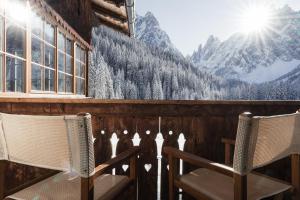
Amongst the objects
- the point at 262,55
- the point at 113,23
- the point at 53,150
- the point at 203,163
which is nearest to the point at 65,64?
the point at 113,23

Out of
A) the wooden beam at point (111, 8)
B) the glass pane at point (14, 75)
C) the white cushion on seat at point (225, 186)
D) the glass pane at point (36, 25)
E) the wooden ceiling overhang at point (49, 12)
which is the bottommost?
the white cushion on seat at point (225, 186)

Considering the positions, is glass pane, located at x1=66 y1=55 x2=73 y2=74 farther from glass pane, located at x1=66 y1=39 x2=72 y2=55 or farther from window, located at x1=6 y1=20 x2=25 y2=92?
window, located at x1=6 y1=20 x2=25 y2=92

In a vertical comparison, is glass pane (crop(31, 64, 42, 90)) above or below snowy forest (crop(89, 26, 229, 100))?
below

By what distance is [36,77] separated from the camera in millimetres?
3809

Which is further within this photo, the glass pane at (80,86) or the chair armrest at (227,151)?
the glass pane at (80,86)

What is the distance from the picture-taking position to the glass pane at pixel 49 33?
427cm

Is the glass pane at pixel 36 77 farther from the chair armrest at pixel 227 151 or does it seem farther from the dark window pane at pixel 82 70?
the dark window pane at pixel 82 70

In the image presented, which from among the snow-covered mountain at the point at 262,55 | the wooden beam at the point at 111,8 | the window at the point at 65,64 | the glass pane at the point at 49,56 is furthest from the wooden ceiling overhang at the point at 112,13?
the snow-covered mountain at the point at 262,55

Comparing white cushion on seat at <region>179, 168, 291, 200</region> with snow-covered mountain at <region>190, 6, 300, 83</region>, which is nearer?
white cushion on seat at <region>179, 168, 291, 200</region>

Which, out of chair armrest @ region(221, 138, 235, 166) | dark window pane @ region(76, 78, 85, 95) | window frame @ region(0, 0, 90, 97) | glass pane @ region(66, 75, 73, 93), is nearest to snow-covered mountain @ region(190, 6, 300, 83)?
dark window pane @ region(76, 78, 85, 95)

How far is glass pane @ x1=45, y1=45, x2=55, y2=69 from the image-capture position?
430 cm

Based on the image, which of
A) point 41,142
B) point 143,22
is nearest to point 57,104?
point 41,142

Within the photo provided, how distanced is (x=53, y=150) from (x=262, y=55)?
19273cm

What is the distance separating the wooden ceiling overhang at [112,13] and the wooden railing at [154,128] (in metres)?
3.25
